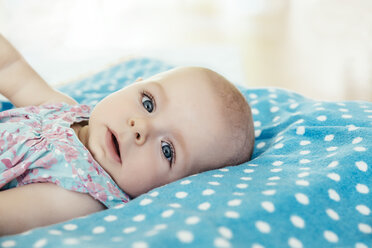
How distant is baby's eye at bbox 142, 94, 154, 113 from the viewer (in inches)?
44.1

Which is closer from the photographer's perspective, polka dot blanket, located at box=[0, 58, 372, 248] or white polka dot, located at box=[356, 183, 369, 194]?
polka dot blanket, located at box=[0, 58, 372, 248]

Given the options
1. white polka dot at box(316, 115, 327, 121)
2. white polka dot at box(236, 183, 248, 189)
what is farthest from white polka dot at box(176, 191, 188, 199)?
white polka dot at box(316, 115, 327, 121)

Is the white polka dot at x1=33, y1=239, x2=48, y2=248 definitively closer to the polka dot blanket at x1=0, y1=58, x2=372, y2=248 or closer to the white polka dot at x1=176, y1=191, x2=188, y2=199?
the polka dot blanket at x1=0, y1=58, x2=372, y2=248

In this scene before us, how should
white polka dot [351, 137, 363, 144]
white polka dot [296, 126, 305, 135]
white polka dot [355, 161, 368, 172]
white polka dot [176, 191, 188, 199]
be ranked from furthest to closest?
white polka dot [296, 126, 305, 135]
white polka dot [351, 137, 363, 144]
white polka dot [355, 161, 368, 172]
white polka dot [176, 191, 188, 199]

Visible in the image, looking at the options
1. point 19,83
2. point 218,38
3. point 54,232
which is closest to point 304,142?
→ point 54,232

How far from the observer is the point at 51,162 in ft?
3.24

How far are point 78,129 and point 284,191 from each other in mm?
632

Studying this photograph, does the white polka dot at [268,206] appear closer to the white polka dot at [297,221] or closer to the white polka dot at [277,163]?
the white polka dot at [297,221]

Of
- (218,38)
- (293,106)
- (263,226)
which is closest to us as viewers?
(263,226)

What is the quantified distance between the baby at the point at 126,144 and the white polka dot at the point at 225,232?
352 millimetres

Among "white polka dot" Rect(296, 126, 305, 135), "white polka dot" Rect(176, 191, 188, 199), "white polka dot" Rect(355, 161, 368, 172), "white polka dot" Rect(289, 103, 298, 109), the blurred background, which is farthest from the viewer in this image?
the blurred background

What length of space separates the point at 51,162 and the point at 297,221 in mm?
567

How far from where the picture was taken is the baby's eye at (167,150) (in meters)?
1.08

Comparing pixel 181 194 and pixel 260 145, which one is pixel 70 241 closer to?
pixel 181 194
